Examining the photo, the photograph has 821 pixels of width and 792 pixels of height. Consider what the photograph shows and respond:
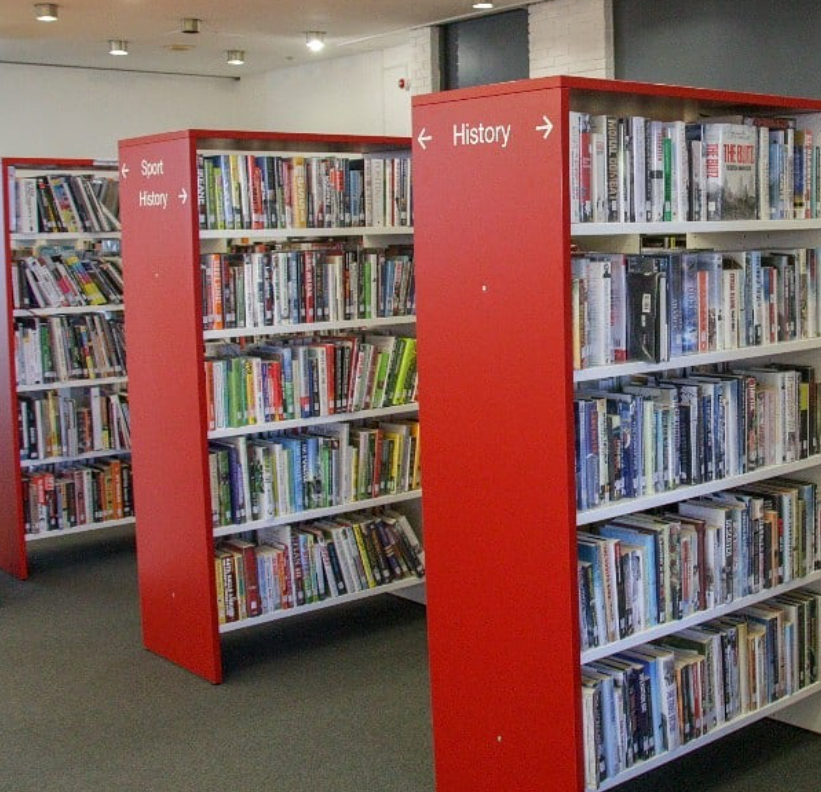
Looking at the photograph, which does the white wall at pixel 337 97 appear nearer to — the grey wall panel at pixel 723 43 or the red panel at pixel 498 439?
the grey wall panel at pixel 723 43

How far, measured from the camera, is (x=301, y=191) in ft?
16.3

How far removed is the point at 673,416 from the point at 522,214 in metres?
0.81

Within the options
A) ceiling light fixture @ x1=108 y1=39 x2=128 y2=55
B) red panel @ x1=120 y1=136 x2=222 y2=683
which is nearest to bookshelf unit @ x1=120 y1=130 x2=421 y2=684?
red panel @ x1=120 y1=136 x2=222 y2=683

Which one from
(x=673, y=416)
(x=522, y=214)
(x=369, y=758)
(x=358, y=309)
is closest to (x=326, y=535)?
(x=358, y=309)

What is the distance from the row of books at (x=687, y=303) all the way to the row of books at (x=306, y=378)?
73.6 inches

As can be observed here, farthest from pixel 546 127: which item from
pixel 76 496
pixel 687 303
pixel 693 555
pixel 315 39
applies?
pixel 315 39

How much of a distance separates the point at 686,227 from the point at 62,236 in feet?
13.0

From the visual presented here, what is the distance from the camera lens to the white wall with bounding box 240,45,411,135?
9.66 m

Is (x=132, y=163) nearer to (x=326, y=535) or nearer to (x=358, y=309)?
(x=358, y=309)

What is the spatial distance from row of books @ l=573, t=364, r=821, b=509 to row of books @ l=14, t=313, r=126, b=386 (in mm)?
3696

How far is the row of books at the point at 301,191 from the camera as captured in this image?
4.72 m

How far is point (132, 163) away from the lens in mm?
4883

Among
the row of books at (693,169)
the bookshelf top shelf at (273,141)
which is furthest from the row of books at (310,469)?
the row of books at (693,169)

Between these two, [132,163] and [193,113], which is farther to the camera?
[193,113]
